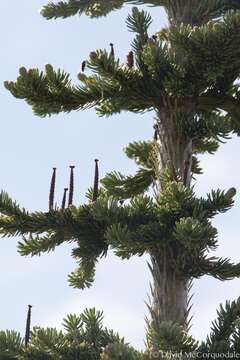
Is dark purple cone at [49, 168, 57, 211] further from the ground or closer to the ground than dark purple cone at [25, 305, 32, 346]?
further from the ground

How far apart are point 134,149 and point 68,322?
2761 millimetres

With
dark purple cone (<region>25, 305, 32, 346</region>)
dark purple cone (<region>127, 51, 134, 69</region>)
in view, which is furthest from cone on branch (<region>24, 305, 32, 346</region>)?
dark purple cone (<region>127, 51, 134, 69</region>)

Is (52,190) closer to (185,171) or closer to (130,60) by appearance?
(185,171)

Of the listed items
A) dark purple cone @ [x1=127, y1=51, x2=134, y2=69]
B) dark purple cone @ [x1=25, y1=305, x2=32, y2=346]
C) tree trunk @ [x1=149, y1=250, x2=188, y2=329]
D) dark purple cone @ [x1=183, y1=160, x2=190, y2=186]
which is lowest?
dark purple cone @ [x1=25, y1=305, x2=32, y2=346]

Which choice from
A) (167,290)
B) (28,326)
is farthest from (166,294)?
(28,326)

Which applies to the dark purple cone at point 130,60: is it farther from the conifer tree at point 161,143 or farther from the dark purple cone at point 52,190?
the dark purple cone at point 52,190

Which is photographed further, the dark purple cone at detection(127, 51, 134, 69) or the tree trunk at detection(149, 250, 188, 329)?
the dark purple cone at detection(127, 51, 134, 69)

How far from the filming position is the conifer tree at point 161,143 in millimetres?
8070

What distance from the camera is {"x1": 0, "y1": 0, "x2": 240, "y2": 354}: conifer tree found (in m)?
8.07

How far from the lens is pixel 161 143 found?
30.5 ft

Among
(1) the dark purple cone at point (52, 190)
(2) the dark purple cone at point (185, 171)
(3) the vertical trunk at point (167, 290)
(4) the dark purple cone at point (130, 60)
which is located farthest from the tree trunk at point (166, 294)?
(4) the dark purple cone at point (130, 60)

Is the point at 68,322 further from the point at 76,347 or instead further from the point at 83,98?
the point at 83,98

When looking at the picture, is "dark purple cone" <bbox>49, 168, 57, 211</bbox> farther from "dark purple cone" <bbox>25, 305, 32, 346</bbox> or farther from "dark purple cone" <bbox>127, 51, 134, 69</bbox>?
"dark purple cone" <bbox>127, 51, 134, 69</bbox>

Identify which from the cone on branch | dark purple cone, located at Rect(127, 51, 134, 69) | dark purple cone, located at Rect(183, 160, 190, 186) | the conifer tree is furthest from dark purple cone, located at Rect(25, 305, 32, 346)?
dark purple cone, located at Rect(127, 51, 134, 69)
